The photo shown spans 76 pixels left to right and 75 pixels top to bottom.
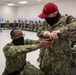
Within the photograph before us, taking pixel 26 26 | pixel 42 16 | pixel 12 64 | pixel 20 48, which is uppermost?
pixel 42 16

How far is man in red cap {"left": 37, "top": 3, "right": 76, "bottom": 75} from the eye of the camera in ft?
5.74

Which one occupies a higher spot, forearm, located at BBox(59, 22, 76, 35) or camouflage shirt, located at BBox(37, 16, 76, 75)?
forearm, located at BBox(59, 22, 76, 35)

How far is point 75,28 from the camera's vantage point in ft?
5.64

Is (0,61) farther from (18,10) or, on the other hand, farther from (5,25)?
(18,10)

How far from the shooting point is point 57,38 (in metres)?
1.79

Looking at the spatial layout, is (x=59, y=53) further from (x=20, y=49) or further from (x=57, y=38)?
(x=20, y=49)

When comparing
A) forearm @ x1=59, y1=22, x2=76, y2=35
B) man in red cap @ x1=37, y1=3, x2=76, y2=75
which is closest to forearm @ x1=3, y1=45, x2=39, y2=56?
man in red cap @ x1=37, y1=3, x2=76, y2=75

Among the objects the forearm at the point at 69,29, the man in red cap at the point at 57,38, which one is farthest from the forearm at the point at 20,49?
the forearm at the point at 69,29

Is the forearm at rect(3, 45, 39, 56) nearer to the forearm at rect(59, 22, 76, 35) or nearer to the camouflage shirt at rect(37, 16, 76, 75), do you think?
the camouflage shirt at rect(37, 16, 76, 75)

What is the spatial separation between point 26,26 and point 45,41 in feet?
56.0

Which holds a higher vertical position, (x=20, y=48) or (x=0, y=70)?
(x=20, y=48)

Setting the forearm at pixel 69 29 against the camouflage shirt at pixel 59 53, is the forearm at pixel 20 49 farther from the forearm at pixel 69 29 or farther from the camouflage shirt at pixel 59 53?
the forearm at pixel 69 29

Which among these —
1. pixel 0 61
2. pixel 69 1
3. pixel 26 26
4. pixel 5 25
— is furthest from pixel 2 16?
pixel 0 61

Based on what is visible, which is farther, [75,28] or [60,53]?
[60,53]
